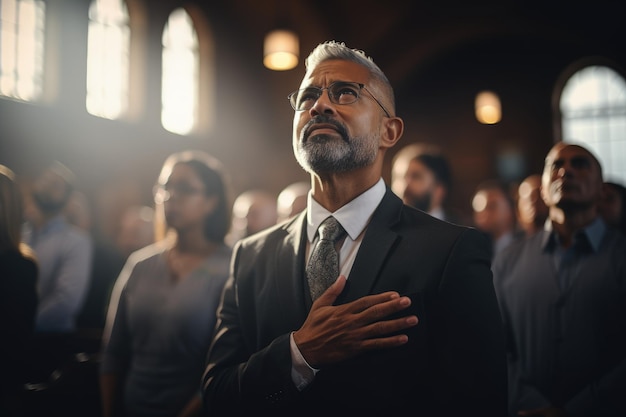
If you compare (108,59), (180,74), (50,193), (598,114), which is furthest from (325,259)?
(598,114)

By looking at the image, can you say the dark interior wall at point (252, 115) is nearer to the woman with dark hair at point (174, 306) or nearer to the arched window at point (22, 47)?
the arched window at point (22, 47)

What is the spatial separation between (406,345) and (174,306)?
1.47 metres

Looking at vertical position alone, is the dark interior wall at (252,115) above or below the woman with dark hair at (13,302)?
above

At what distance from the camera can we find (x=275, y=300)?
5.74ft

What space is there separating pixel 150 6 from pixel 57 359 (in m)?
7.95

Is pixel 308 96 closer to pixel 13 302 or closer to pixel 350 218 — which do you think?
pixel 350 218

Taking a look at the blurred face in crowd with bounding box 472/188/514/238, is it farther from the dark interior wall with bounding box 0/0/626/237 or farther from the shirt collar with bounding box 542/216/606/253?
the dark interior wall with bounding box 0/0/626/237

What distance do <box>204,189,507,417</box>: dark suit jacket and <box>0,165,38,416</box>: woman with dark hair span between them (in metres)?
1.16

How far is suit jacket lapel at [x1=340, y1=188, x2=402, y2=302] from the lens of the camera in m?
1.63

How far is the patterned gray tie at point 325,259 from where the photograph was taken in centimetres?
170

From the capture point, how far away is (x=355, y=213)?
179 cm

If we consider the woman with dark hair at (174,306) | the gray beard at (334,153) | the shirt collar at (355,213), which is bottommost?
the woman with dark hair at (174,306)

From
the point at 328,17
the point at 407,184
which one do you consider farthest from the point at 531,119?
the point at 407,184

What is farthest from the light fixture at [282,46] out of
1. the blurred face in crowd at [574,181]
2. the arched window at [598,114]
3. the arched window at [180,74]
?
the arched window at [598,114]
